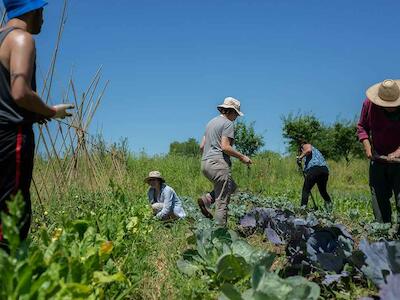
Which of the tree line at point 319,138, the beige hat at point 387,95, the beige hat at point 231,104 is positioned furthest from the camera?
the tree line at point 319,138

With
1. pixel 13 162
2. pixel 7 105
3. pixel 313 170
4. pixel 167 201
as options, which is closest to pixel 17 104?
pixel 7 105

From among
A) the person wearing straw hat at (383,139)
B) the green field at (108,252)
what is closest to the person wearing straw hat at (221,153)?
the green field at (108,252)

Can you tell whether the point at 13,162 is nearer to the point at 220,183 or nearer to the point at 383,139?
the point at 220,183

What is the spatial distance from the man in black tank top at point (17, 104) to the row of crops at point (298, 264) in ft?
3.35

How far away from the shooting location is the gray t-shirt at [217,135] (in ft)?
16.5

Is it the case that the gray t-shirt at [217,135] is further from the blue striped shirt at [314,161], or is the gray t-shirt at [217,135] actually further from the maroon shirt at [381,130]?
the blue striped shirt at [314,161]

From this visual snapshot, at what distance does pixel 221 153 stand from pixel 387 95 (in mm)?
1701

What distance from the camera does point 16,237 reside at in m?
1.59

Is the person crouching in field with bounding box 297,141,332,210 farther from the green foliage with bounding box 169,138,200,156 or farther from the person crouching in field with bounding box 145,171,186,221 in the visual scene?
the green foliage with bounding box 169,138,200,156

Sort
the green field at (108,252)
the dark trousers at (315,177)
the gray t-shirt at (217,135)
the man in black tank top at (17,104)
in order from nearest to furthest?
1. the green field at (108,252)
2. the man in black tank top at (17,104)
3. the gray t-shirt at (217,135)
4. the dark trousers at (315,177)

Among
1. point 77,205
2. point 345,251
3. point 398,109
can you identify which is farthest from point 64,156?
point 345,251

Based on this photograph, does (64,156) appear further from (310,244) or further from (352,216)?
(310,244)

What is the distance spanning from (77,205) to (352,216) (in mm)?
3125

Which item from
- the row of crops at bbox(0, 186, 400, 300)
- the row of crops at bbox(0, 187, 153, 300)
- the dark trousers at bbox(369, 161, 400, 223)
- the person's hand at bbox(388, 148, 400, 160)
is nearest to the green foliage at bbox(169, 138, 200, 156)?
the dark trousers at bbox(369, 161, 400, 223)
